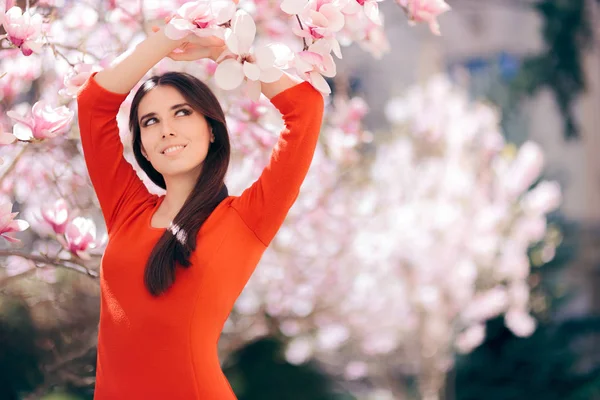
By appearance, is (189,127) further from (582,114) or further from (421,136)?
(582,114)

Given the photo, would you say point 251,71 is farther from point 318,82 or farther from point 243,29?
point 318,82

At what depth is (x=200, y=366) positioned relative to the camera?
188 cm

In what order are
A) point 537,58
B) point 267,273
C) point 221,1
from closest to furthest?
point 221,1
point 267,273
point 537,58

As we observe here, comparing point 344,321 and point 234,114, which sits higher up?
point 234,114

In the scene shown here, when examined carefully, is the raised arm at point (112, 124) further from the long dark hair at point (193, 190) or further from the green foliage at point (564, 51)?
the green foliage at point (564, 51)

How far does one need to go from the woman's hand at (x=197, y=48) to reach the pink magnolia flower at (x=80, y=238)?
0.50 metres

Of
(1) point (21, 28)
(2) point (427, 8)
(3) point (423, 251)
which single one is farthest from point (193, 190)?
(3) point (423, 251)

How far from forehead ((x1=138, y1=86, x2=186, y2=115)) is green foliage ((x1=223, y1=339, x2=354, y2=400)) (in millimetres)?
3701

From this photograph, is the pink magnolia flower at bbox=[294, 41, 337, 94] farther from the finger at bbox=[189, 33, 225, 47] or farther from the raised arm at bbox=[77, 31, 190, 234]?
the raised arm at bbox=[77, 31, 190, 234]

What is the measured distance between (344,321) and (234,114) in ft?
9.66

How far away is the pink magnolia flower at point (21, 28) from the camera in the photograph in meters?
1.85

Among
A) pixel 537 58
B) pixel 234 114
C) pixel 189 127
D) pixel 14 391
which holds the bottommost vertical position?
pixel 537 58

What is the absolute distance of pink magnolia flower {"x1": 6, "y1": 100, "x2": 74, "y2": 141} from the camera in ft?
6.23

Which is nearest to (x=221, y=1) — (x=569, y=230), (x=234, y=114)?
(x=234, y=114)
